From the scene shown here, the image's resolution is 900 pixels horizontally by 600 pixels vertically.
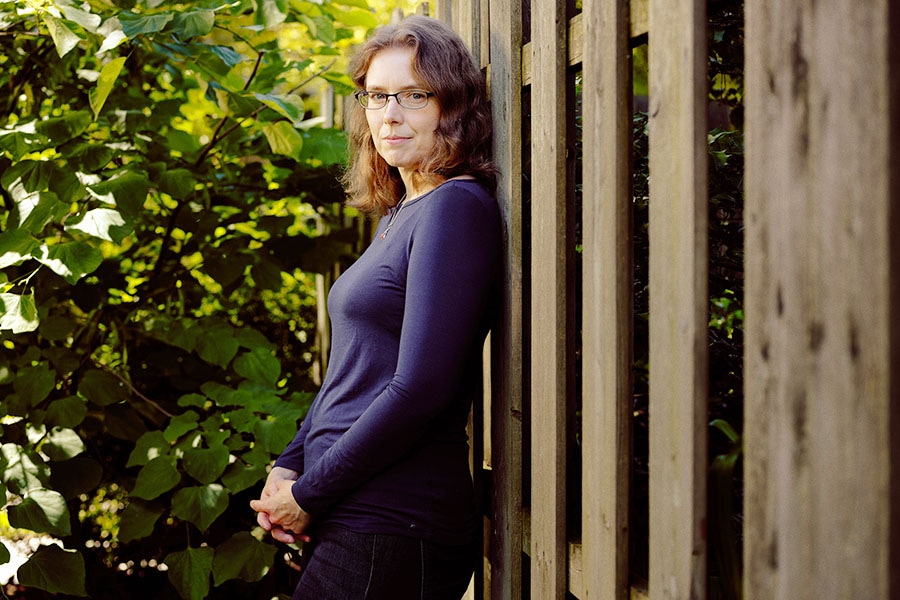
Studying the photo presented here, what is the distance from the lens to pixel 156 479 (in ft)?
7.80

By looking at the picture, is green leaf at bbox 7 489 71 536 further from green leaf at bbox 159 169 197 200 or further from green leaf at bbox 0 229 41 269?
green leaf at bbox 159 169 197 200

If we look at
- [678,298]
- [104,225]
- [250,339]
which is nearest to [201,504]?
[250,339]

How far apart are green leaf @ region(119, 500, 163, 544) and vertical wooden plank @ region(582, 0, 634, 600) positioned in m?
1.58

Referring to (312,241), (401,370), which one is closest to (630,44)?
(401,370)

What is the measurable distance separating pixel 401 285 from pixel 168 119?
157 cm

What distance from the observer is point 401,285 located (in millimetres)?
1640

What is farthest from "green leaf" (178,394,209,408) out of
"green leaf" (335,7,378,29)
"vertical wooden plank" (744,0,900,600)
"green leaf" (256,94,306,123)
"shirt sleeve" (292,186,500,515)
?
"vertical wooden plank" (744,0,900,600)

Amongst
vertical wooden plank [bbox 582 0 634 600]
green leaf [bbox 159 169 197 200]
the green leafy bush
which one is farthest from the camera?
green leaf [bbox 159 169 197 200]

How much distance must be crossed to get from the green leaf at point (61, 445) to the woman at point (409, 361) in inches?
35.0

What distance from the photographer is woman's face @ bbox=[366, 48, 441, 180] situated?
1794 millimetres

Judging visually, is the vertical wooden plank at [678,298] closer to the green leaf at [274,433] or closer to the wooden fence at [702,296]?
the wooden fence at [702,296]

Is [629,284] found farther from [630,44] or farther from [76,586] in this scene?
[76,586]

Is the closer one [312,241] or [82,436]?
[82,436]

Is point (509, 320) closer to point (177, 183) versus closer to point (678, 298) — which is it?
point (678, 298)
